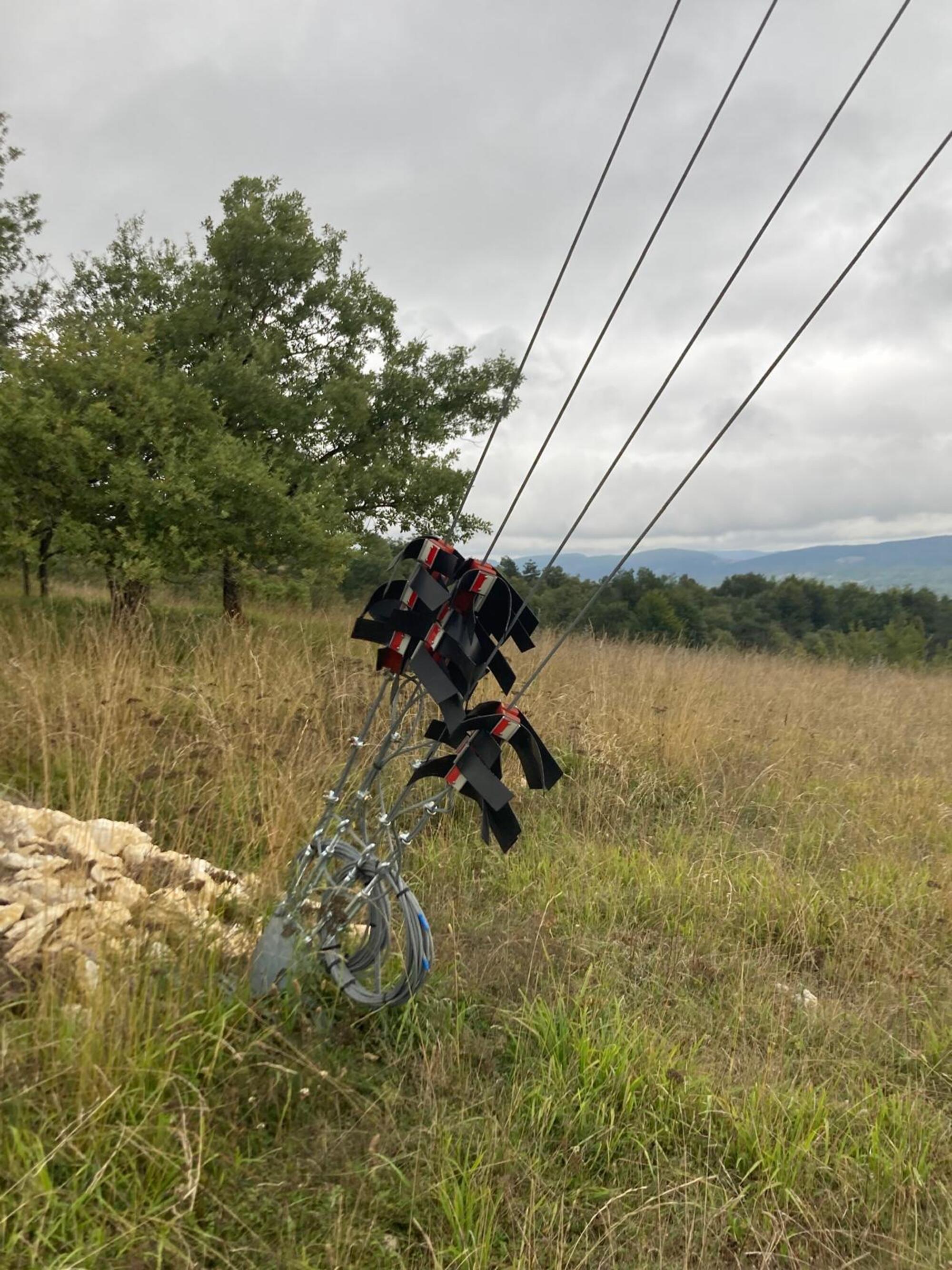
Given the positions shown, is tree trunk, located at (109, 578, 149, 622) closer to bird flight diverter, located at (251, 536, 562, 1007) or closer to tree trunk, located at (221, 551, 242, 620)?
tree trunk, located at (221, 551, 242, 620)

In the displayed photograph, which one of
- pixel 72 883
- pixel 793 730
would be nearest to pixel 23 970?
pixel 72 883

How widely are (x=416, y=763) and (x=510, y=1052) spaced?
3.04 ft

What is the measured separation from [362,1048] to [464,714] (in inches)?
41.6

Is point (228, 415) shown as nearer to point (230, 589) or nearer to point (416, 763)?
point (230, 589)

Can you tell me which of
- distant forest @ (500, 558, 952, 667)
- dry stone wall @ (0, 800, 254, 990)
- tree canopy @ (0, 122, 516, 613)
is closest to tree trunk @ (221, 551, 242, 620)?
tree canopy @ (0, 122, 516, 613)

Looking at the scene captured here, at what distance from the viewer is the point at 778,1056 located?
234 cm

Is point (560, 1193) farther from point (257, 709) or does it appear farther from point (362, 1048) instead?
point (257, 709)

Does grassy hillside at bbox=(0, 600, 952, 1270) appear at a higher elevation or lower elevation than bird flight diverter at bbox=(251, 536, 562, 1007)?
lower

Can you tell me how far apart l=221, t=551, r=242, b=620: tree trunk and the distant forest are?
4.52 meters

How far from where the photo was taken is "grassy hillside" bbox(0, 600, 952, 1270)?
1647 millimetres

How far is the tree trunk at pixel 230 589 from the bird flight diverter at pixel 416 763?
859 cm

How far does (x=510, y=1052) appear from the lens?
7.51ft

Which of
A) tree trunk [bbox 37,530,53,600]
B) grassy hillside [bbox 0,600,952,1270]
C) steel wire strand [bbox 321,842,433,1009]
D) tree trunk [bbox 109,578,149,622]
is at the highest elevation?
tree trunk [bbox 37,530,53,600]

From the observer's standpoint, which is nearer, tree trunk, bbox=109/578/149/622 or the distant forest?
tree trunk, bbox=109/578/149/622
